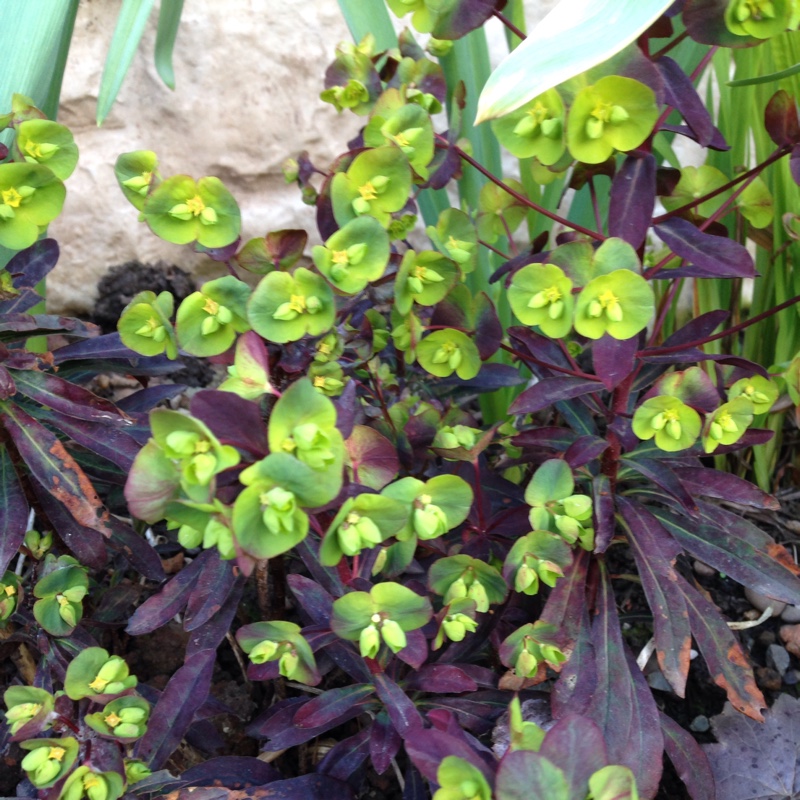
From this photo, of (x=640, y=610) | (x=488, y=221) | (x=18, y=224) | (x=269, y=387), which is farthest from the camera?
(x=640, y=610)

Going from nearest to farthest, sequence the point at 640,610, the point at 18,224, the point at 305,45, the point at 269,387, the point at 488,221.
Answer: the point at 269,387 → the point at 18,224 → the point at 488,221 → the point at 640,610 → the point at 305,45

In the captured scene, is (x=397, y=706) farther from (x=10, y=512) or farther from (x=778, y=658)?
(x=778, y=658)

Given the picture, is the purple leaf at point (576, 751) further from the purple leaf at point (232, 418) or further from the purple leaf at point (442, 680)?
the purple leaf at point (232, 418)

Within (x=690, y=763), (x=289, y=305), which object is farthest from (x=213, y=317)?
(x=690, y=763)

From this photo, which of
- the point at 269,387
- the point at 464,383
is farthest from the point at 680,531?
the point at 269,387

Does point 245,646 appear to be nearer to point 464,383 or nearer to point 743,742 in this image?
point 464,383

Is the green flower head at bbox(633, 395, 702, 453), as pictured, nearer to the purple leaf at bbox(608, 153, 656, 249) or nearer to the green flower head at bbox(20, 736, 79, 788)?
the purple leaf at bbox(608, 153, 656, 249)

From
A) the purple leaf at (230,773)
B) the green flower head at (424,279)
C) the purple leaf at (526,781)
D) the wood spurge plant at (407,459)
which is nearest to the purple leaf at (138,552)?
the wood spurge plant at (407,459)
